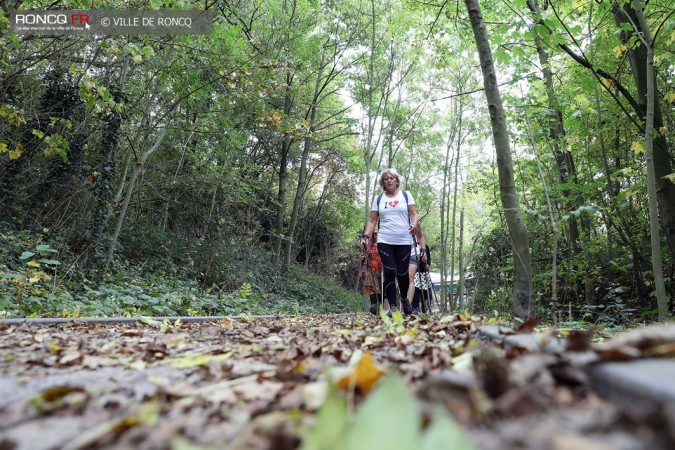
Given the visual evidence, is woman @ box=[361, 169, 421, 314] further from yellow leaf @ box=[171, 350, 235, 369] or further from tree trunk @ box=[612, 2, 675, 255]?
yellow leaf @ box=[171, 350, 235, 369]

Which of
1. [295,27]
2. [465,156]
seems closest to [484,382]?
[295,27]

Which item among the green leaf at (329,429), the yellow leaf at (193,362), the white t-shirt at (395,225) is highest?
the white t-shirt at (395,225)

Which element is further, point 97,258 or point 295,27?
point 295,27

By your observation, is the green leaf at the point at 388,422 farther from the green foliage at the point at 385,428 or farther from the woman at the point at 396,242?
the woman at the point at 396,242

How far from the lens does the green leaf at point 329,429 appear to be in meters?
0.77

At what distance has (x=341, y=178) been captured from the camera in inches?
976

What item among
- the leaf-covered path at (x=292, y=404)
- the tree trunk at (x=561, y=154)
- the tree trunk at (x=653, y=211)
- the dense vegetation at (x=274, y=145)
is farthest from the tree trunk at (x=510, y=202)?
the tree trunk at (x=561, y=154)

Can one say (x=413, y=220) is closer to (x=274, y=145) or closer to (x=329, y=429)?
(x=329, y=429)

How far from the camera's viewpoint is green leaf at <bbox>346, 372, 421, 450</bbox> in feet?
2.40

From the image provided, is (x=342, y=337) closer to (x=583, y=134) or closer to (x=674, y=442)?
(x=674, y=442)

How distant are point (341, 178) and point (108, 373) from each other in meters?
23.3

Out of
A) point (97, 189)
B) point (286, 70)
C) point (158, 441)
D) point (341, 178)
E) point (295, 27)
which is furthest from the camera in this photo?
point (341, 178)

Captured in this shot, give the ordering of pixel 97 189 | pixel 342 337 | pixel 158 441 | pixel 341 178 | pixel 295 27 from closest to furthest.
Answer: pixel 158 441 → pixel 342 337 → pixel 97 189 → pixel 295 27 → pixel 341 178

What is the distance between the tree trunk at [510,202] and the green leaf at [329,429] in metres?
3.72
